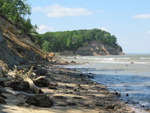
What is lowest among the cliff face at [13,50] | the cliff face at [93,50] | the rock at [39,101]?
the rock at [39,101]

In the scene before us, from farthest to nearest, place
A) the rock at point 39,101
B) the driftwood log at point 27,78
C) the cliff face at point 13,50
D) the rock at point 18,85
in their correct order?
the cliff face at point 13,50, the driftwood log at point 27,78, the rock at point 18,85, the rock at point 39,101

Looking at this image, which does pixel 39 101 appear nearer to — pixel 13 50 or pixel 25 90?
pixel 25 90

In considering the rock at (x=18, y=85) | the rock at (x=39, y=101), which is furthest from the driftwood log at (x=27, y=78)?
the rock at (x=39, y=101)

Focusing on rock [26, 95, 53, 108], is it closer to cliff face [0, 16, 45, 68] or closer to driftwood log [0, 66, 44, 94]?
driftwood log [0, 66, 44, 94]

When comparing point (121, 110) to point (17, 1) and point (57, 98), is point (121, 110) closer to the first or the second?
point (57, 98)

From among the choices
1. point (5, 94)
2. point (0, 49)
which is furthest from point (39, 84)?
point (0, 49)

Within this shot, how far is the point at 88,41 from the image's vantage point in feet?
656

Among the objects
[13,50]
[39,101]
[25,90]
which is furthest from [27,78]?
[13,50]

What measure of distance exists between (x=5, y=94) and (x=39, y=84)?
143 inches

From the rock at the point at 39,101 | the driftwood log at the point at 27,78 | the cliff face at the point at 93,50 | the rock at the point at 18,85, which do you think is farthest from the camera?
the cliff face at the point at 93,50

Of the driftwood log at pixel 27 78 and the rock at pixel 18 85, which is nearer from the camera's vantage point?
the rock at pixel 18 85

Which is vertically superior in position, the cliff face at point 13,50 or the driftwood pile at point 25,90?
the cliff face at point 13,50

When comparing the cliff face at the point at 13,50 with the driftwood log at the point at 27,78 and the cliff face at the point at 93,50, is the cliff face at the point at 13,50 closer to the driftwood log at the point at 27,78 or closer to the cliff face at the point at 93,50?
the driftwood log at the point at 27,78

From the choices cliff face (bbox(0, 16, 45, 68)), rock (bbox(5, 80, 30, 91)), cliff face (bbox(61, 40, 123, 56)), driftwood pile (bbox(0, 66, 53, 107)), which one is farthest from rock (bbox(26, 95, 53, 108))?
cliff face (bbox(61, 40, 123, 56))
